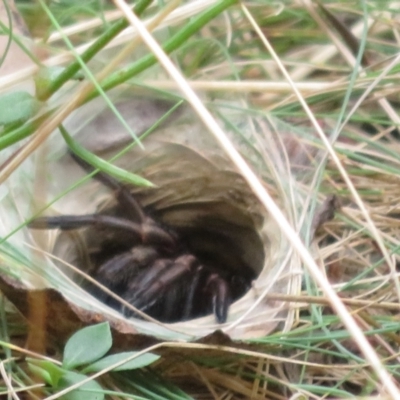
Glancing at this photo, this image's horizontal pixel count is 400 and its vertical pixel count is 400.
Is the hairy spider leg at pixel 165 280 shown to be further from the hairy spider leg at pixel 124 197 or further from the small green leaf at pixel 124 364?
the small green leaf at pixel 124 364

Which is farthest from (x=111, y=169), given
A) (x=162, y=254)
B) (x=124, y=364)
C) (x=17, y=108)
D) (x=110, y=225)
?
(x=162, y=254)

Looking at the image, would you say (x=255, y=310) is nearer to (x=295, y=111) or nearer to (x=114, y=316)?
(x=114, y=316)

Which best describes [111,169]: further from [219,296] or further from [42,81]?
[219,296]

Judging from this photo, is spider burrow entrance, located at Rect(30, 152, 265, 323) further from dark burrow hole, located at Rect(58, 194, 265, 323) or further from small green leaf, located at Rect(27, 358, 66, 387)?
→ small green leaf, located at Rect(27, 358, 66, 387)

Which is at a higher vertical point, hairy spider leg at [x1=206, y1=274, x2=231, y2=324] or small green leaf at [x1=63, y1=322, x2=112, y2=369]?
→ small green leaf at [x1=63, y1=322, x2=112, y2=369]

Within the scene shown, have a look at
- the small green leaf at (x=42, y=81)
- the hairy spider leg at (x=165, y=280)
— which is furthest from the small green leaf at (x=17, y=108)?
the hairy spider leg at (x=165, y=280)

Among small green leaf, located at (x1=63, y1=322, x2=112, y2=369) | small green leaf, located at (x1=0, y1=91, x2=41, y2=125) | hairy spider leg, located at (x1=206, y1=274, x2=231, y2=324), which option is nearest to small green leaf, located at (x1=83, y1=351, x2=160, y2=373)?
small green leaf, located at (x1=63, y1=322, x2=112, y2=369)
